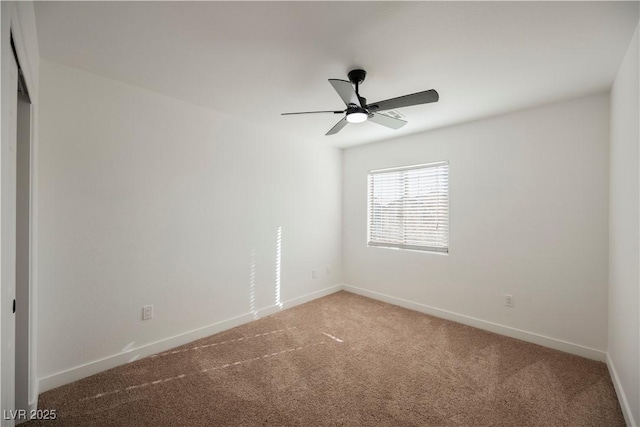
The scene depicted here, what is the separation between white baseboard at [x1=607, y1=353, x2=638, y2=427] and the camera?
66.6 inches

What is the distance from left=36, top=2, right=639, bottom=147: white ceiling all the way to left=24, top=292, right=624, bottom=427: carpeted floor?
7.81ft

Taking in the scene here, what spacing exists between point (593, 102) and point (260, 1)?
2.97 metres

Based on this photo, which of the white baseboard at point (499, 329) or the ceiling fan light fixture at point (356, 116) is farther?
the white baseboard at point (499, 329)

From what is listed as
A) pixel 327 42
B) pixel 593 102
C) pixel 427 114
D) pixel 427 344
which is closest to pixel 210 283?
pixel 427 344

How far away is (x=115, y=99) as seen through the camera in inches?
91.4

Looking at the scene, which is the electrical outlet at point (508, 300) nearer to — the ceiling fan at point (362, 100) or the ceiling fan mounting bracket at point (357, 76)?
the ceiling fan at point (362, 100)

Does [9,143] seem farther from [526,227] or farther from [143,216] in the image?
[526,227]

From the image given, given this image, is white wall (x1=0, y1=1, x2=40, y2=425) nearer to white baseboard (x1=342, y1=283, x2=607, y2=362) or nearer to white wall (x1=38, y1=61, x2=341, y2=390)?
white wall (x1=38, y1=61, x2=341, y2=390)

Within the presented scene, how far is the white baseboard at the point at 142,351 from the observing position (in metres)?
2.06

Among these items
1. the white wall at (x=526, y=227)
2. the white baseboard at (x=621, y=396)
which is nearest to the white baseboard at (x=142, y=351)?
the white wall at (x=526, y=227)

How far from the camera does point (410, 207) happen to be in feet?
12.7

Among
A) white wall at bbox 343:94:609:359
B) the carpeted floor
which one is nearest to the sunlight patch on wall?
the carpeted floor

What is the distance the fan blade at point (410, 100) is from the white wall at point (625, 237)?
44.4 inches

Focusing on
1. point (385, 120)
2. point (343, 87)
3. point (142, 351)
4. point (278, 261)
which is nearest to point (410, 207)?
point (385, 120)
